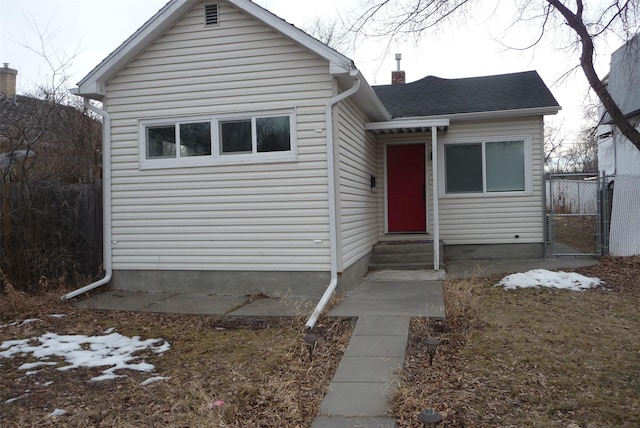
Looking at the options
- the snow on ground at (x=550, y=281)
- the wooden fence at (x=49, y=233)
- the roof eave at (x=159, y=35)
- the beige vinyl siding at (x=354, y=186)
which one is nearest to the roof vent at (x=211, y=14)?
the roof eave at (x=159, y=35)

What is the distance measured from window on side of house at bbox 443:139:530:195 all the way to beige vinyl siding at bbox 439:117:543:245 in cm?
16

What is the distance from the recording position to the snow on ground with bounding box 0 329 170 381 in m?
5.07

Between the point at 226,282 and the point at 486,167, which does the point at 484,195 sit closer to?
the point at 486,167

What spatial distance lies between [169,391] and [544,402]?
10.1 feet

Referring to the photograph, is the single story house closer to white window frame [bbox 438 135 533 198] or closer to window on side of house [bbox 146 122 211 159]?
window on side of house [bbox 146 122 211 159]

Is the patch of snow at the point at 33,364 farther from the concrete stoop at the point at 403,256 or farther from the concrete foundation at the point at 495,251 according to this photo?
the concrete foundation at the point at 495,251

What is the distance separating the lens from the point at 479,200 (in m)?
11.2

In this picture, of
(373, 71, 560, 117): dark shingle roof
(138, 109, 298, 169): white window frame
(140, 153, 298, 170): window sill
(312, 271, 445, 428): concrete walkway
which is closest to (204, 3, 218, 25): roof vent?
(138, 109, 298, 169): white window frame

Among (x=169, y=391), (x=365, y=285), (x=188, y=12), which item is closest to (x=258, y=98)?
(x=188, y=12)

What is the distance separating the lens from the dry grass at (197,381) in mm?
3854

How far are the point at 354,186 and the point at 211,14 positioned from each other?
3.63 metres

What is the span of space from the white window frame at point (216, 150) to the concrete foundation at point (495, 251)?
525 centimetres

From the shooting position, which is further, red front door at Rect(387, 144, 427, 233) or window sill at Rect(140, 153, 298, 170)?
red front door at Rect(387, 144, 427, 233)

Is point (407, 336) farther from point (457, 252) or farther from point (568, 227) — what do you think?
point (568, 227)
